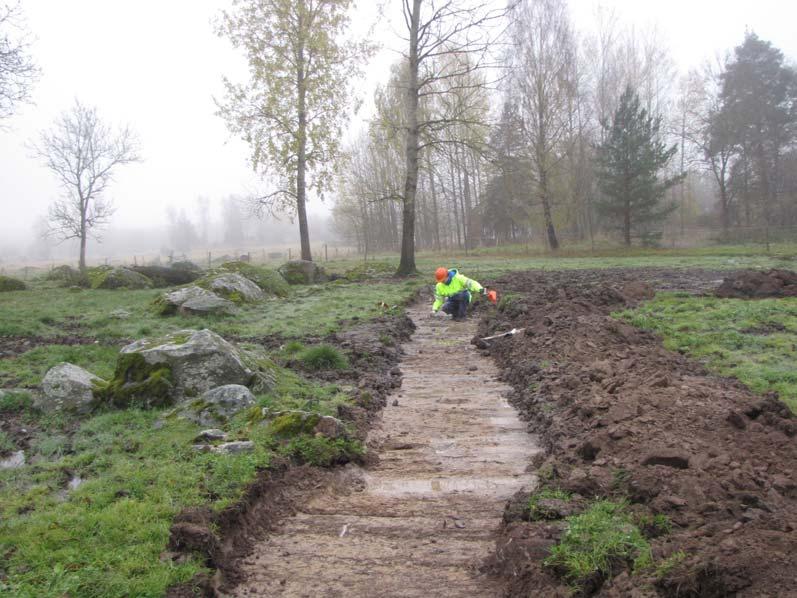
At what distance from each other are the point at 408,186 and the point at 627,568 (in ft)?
58.7

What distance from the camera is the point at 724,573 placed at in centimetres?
286

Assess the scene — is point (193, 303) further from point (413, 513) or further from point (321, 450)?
point (413, 513)

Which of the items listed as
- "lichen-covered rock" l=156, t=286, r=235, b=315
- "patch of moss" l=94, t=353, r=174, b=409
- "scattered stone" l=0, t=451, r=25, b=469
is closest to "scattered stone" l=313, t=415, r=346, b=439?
"patch of moss" l=94, t=353, r=174, b=409

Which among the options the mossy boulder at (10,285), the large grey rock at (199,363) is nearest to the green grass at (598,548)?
the large grey rock at (199,363)

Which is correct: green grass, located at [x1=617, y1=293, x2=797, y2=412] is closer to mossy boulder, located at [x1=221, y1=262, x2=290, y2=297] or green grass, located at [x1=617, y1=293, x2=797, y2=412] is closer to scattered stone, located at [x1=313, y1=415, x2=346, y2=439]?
scattered stone, located at [x1=313, y1=415, x2=346, y2=439]

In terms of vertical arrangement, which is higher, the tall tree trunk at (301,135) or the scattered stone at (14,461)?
the tall tree trunk at (301,135)

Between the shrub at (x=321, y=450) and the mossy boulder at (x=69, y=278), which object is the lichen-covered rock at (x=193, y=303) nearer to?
the shrub at (x=321, y=450)

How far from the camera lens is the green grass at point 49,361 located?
Result: 7.58 meters

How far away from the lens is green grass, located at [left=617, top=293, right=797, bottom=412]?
255 inches

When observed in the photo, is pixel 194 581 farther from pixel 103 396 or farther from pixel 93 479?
pixel 103 396

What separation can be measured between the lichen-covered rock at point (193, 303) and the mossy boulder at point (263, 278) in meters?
3.17

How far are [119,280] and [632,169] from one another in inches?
1096

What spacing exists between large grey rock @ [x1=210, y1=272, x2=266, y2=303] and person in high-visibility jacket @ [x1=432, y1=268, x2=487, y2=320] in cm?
542

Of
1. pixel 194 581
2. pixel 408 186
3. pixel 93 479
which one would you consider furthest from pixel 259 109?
pixel 194 581
